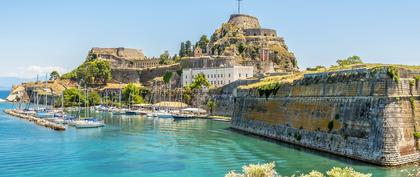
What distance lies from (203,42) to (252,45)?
16.7 metres

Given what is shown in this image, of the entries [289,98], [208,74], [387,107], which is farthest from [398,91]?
[208,74]

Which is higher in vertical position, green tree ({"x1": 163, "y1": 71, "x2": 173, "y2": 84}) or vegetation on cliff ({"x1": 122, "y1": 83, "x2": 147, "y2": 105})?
green tree ({"x1": 163, "y1": 71, "x2": 173, "y2": 84})

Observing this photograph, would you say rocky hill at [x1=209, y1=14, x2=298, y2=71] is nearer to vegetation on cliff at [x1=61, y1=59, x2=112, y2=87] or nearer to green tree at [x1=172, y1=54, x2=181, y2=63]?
green tree at [x1=172, y1=54, x2=181, y2=63]

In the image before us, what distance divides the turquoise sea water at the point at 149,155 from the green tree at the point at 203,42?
187 feet

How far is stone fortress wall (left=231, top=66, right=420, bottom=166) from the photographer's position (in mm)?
26344

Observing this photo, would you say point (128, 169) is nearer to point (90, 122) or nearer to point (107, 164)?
point (107, 164)

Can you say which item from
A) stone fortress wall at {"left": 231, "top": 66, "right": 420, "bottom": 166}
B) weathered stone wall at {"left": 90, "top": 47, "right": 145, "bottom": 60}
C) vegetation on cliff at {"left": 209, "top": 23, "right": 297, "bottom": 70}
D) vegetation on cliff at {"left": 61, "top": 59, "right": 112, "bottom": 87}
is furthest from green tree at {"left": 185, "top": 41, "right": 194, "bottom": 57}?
stone fortress wall at {"left": 231, "top": 66, "right": 420, "bottom": 166}

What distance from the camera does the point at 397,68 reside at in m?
27.2

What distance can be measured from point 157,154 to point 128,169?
19.1ft

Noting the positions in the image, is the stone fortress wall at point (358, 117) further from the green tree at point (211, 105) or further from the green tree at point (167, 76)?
the green tree at point (167, 76)

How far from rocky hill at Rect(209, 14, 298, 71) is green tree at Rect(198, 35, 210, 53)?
2.93m

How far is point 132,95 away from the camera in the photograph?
9475 centimetres

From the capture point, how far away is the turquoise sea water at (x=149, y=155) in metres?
27.0

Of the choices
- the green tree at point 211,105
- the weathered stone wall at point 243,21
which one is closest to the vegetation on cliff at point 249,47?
the weathered stone wall at point 243,21
